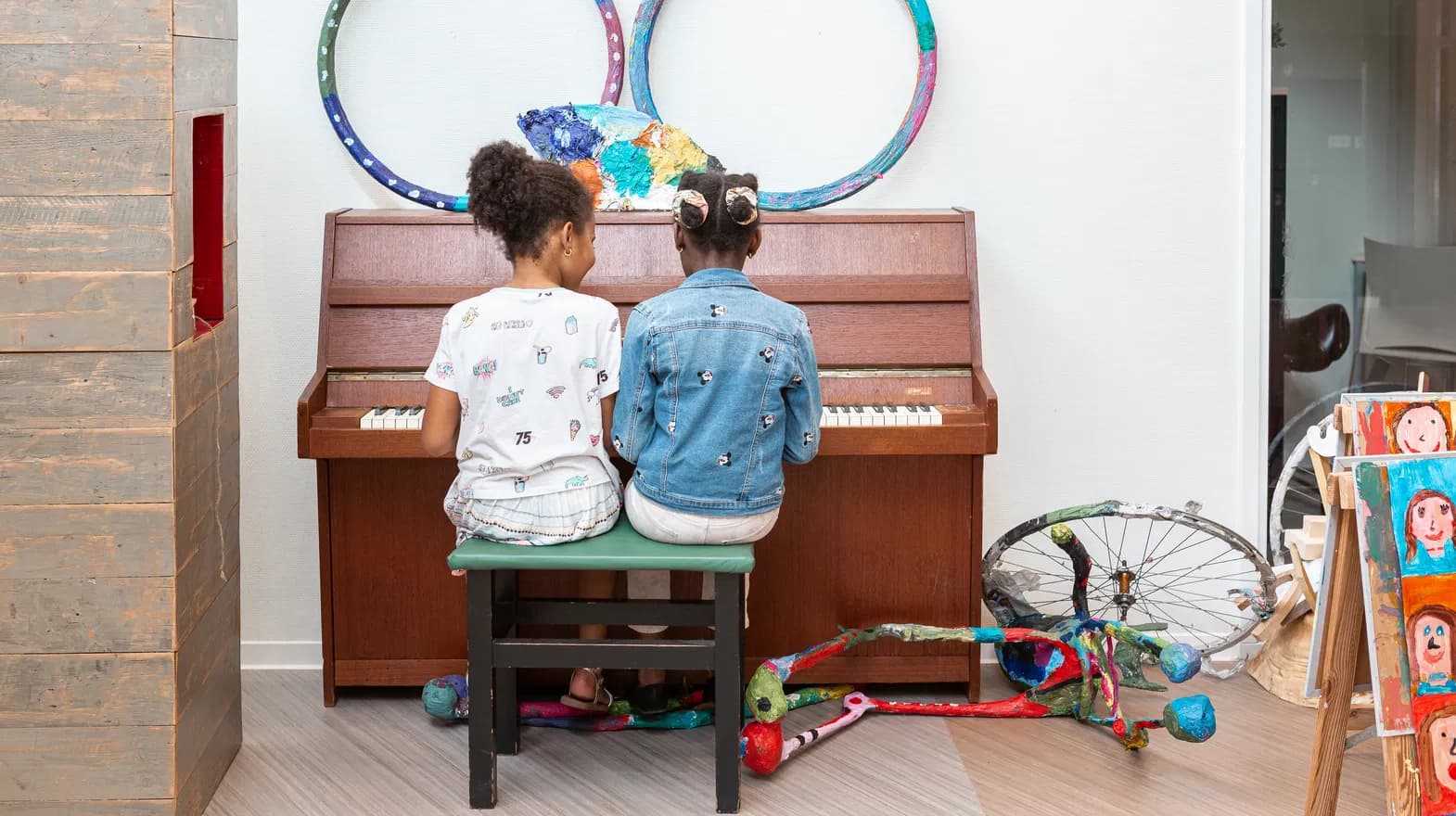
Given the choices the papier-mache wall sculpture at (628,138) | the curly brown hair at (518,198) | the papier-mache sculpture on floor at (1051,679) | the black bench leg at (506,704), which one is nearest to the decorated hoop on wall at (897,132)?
the papier-mache wall sculpture at (628,138)

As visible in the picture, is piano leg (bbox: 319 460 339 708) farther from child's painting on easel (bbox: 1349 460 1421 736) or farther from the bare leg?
child's painting on easel (bbox: 1349 460 1421 736)

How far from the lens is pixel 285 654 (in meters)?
3.62

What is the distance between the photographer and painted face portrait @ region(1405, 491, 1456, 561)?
2.37m

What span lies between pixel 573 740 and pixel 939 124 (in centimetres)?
167

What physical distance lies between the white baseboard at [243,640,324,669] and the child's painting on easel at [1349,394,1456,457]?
2443 mm

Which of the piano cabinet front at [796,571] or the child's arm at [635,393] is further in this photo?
the piano cabinet front at [796,571]

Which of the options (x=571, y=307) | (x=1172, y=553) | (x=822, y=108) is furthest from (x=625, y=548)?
(x=1172, y=553)

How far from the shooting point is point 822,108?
3.51 m

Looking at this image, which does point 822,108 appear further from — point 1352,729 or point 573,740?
point 1352,729

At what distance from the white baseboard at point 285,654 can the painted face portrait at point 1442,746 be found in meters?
2.48

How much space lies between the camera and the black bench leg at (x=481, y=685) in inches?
105

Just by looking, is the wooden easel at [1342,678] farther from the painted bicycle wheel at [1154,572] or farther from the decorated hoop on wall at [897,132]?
the decorated hoop on wall at [897,132]

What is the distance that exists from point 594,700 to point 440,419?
31.4 inches

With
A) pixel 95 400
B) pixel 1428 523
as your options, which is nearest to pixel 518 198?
pixel 95 400
